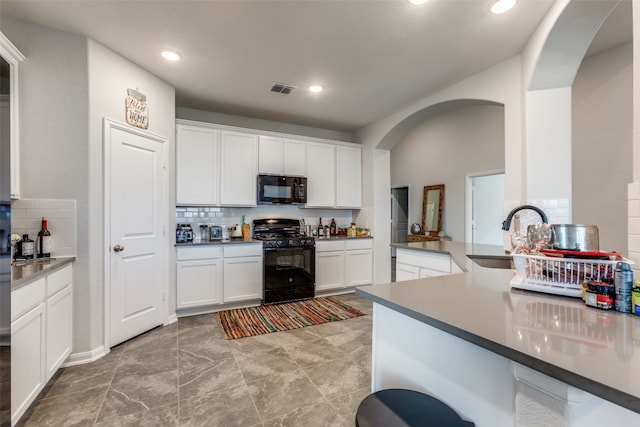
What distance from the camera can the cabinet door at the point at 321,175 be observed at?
175 inches

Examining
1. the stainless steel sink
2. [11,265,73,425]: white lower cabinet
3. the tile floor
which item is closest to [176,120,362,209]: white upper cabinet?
[11,265,73,425]: white lower cabinet

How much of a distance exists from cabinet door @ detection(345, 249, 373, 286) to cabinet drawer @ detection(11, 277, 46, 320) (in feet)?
11.0

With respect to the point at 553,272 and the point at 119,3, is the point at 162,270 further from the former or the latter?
the point at 553,272

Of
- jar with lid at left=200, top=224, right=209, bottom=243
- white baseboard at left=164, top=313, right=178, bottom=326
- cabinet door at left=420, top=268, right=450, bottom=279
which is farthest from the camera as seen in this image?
jar with lid at left=200, top=224, right=209, bottom=243

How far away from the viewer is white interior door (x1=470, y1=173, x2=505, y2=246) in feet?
17.8

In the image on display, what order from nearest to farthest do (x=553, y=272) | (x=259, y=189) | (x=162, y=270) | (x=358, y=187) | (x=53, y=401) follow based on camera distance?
1. (x=553, y=272)
2. (x=53, y=401)
3. (x=162, y=270)
4. (x=259, y=189)
5. (x=358, y=187)

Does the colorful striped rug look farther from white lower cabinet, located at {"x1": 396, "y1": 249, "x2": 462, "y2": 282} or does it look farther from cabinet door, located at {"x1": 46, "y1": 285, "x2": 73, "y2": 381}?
cabinet door, located at {"x1": 46, "y1": 285, "x2": 73, "y2": 381}

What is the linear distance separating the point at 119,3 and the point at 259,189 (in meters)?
2.33

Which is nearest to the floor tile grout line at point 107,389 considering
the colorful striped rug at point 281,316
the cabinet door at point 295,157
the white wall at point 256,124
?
the colorful striped rug at point 281,316

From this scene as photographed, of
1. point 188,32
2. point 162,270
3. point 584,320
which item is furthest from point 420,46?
point 162,270

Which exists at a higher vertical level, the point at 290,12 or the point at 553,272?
the point at 290,12

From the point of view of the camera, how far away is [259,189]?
3.98 m

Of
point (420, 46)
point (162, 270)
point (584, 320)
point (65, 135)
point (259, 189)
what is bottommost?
point (162, 270)

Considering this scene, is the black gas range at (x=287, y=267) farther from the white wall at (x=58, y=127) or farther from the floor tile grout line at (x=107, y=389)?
the white wall at (x=58, y=127)
